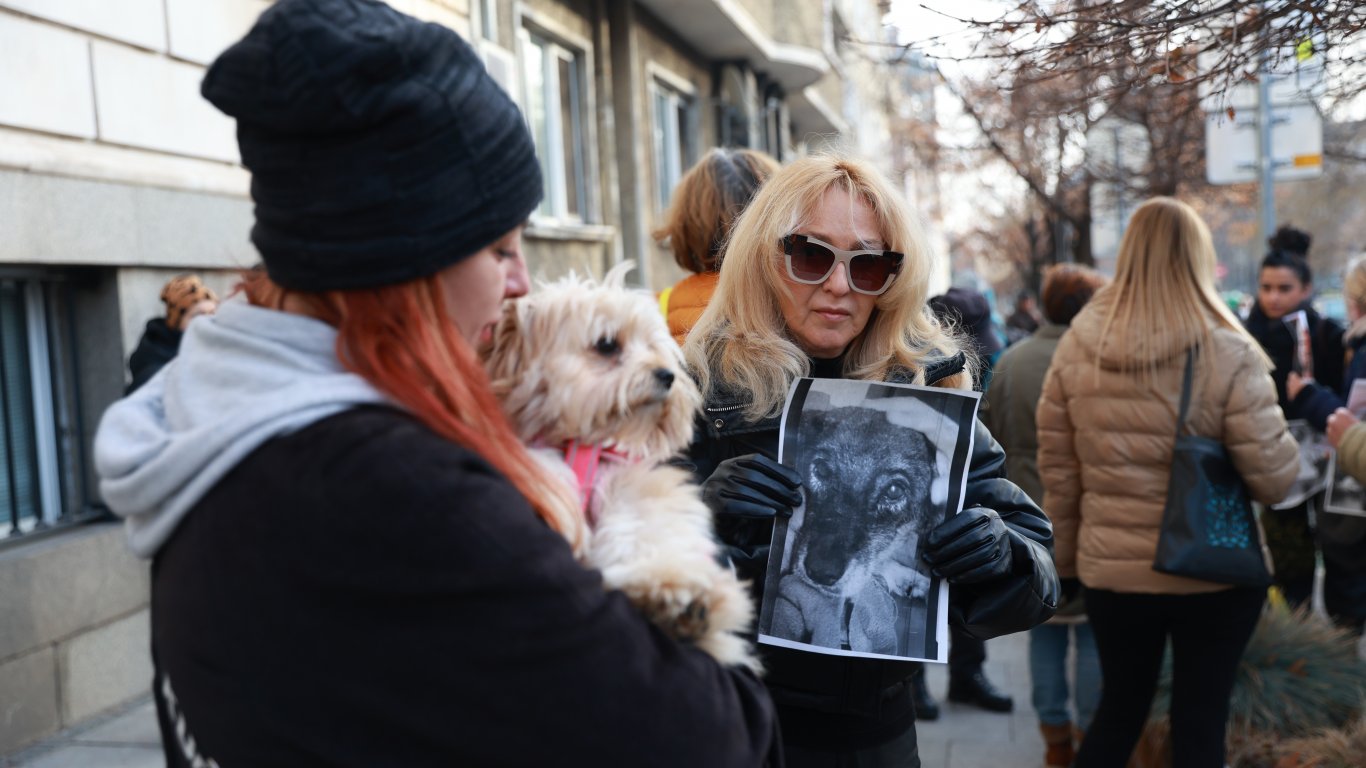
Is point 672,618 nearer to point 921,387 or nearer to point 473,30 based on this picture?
point 921,387

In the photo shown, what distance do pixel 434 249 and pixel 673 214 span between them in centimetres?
276

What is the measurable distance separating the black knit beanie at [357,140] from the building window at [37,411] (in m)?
5.23

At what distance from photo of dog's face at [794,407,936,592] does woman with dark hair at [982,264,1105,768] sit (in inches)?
128

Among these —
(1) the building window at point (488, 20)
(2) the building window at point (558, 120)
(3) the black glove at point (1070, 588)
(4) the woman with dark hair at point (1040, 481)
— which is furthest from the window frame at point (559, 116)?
(3) the black glove at point (1070, 588)

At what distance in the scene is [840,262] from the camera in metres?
2.49

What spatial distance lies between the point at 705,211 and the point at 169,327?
3.02 metres

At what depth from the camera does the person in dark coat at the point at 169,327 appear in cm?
537

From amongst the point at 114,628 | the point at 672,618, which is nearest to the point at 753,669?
the point at 672,618

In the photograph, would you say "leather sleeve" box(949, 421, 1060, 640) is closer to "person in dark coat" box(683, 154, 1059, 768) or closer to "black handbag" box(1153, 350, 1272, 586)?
"person in dark coat" box(683, 154, 1059, 768)

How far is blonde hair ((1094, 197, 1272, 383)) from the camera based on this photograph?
13.5 ft

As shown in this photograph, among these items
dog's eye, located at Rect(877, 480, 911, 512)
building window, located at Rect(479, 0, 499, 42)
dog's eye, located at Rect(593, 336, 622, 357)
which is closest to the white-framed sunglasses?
dog's eye, located at Rect(877, 480, 911, 512)

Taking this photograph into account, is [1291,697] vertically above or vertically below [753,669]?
below

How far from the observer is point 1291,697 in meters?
4.95

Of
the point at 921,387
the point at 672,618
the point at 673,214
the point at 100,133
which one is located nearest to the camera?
the point at 672,618
